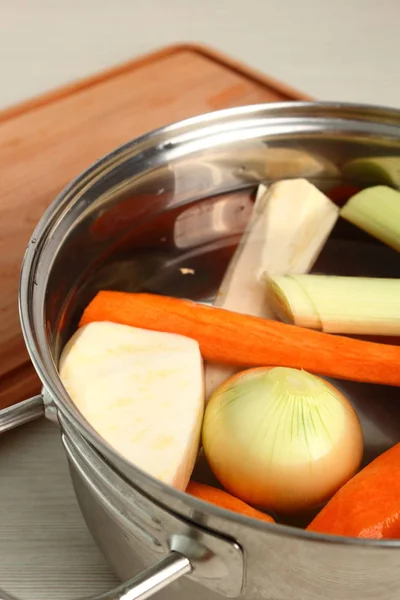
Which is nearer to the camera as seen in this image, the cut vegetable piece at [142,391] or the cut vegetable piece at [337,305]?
the cut vegetable piece at [142,391]

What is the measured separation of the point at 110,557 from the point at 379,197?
47 centimetres

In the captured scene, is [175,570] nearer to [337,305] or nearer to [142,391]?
[142,391]

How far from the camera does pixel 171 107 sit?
103 cm

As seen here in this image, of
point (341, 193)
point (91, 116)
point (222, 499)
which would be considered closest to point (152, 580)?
point (222, 499)

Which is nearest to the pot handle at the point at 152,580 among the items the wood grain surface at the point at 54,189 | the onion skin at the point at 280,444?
the onion skin at the point at 280,444

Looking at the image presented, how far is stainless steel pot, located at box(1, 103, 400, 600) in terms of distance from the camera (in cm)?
42

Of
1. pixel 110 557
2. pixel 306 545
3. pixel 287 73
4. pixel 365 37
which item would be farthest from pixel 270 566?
pixel 365 37

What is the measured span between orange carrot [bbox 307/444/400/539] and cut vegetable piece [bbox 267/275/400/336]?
17 centimetres

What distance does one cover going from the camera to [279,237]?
770mm

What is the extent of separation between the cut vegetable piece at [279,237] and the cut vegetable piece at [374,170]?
5 cm

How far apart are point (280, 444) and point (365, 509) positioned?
0.25 feet

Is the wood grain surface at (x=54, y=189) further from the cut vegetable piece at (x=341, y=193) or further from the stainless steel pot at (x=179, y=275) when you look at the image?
the cut vegetable piece at (x=341, y=193)

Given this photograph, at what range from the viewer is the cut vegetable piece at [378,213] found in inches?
30.9

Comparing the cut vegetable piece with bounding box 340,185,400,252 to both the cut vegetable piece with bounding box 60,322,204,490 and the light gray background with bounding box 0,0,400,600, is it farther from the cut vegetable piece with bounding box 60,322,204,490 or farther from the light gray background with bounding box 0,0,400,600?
the light gray background with bounding box 0,0,400,600
